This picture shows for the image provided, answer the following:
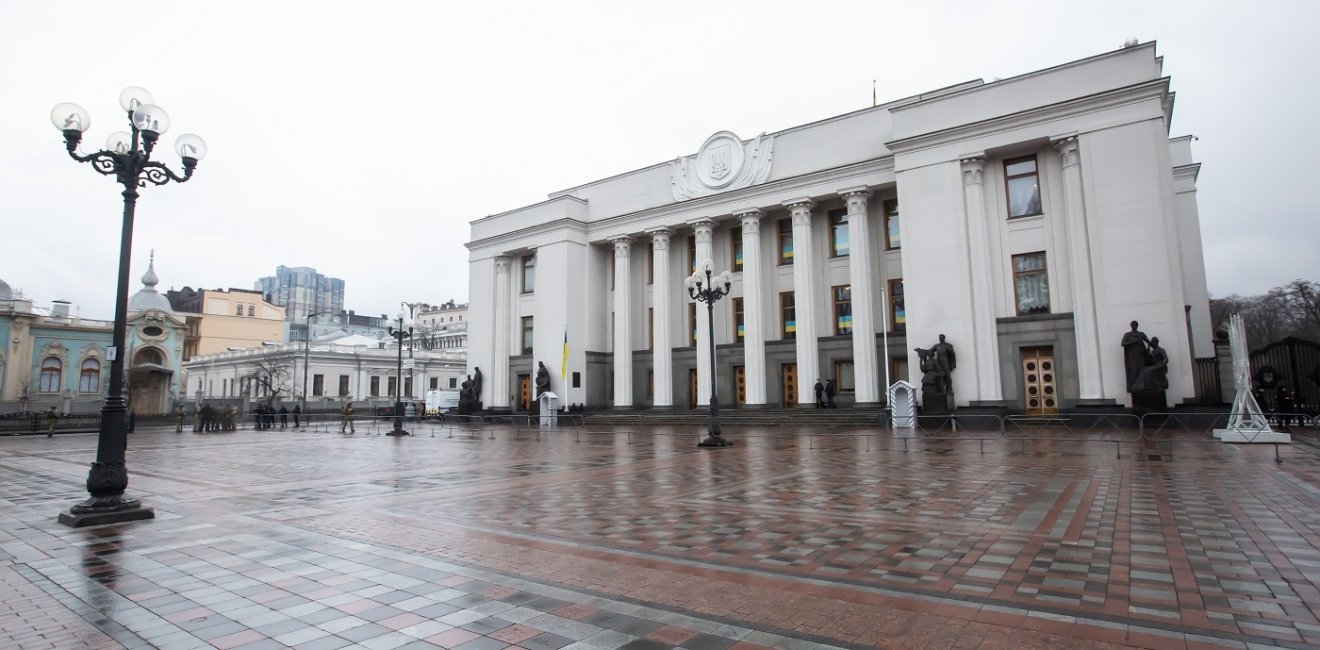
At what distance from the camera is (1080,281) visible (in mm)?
24594

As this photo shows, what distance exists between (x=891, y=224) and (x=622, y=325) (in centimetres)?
1574

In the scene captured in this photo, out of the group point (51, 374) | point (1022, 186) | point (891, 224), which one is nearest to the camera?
point (1022, 186)

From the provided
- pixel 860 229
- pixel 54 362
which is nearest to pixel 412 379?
pixel 54 362

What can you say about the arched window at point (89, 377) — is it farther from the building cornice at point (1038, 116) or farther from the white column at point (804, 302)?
the building cornice at point (1038, 116)

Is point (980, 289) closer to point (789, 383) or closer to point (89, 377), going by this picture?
point (789, 383)

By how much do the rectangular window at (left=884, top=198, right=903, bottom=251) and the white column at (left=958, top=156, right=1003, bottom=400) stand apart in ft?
14.1

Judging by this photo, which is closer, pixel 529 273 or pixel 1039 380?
pixel 1039 380

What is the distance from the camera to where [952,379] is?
2609cm

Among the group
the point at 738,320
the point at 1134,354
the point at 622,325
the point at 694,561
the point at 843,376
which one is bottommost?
the point at 694,561

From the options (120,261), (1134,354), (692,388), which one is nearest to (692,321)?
(692,388)

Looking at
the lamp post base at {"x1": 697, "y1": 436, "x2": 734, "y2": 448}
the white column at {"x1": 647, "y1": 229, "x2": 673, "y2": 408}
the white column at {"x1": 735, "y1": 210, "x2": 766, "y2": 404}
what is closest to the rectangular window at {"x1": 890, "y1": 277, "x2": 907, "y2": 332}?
the white column at {"x1": 735, "y1": 210, "x2": 766, "y2": 404}

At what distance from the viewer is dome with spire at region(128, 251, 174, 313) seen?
5466 cm

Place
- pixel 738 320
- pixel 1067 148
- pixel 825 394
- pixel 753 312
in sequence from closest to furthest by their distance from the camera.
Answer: pixel 1067 148 → pixel 825 394 → pixel 753 312 → pixel 738 320

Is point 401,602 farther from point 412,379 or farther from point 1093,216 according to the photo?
point 412,379
